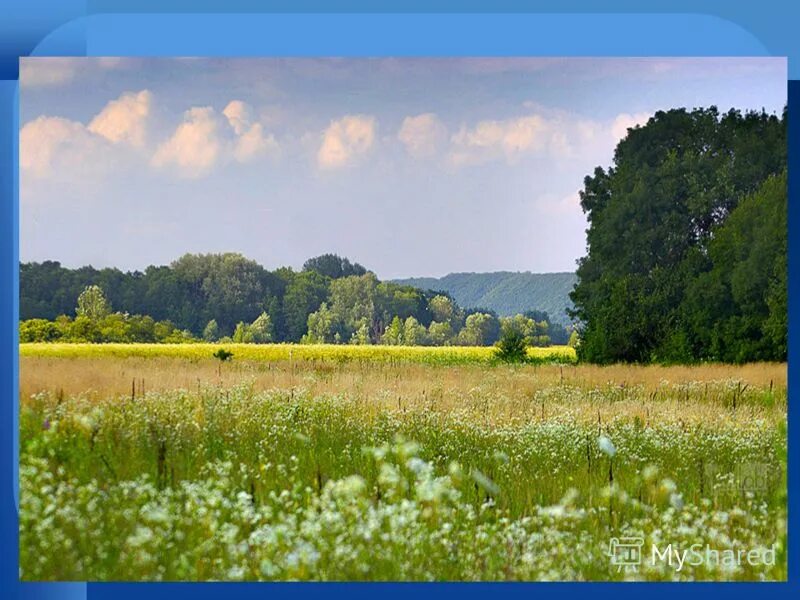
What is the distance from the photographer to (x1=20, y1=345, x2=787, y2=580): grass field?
23.7ft

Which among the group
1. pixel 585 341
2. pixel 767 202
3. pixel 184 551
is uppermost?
pixel 767 202

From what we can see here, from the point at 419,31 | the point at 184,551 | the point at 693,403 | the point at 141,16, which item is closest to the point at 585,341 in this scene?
the point at 693,403

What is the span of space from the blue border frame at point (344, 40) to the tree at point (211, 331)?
48.6 inches

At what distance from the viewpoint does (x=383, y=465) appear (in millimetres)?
7438

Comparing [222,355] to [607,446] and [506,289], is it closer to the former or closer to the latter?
[506,289]

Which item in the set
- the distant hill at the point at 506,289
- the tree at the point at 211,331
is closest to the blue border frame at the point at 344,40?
the tree at the point at 211,331

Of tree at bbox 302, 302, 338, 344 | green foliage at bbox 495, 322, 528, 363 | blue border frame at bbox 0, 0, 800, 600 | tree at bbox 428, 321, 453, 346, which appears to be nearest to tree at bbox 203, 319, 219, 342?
tree at bbox 302, 302, 338, 344

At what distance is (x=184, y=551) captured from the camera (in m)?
7.20

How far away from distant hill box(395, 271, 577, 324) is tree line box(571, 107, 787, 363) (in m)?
0.15

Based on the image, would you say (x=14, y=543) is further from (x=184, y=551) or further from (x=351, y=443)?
(x=351, y=443)

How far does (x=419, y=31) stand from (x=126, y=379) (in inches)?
119

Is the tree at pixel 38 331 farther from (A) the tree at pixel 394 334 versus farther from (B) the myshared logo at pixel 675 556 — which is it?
(B) the myshared logo at pixel 675 556

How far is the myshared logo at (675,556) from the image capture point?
722 centimetres

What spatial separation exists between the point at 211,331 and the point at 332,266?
0.95 meters
